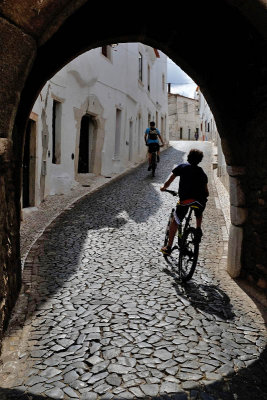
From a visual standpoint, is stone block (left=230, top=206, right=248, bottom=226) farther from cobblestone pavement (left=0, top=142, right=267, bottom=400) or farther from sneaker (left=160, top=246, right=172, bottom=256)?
sneaker (left=160, top=246, right=172, bottom=256)

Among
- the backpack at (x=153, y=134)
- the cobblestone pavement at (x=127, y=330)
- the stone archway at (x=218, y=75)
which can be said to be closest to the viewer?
the cobblestone pavement at (x=127, y=330)

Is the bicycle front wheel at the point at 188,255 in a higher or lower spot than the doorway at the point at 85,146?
lower

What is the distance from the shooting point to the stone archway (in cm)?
433

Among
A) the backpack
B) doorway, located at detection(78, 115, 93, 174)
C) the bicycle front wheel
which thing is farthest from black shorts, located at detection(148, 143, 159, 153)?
the bicycle front wheel

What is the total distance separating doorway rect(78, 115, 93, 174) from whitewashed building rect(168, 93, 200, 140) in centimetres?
4073

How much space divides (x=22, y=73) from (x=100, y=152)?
12423 millimetres

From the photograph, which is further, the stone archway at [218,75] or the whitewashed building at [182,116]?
the whitewashed building at [182,116]

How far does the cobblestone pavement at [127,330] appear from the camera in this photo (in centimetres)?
280

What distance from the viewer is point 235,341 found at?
3484 mm

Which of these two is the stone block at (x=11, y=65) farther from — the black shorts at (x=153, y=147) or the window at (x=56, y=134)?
the black shorts at (x=153, y=147)

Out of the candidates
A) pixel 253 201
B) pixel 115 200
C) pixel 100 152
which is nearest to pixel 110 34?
pixel 253 201

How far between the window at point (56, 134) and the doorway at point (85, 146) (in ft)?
8.98

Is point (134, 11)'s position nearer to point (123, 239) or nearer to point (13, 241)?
point (13, 241)

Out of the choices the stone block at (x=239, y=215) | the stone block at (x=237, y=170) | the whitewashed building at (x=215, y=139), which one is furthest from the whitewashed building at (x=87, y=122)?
the stone block at (x=239, y=215)
